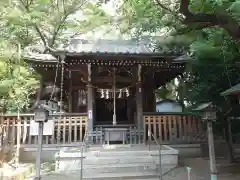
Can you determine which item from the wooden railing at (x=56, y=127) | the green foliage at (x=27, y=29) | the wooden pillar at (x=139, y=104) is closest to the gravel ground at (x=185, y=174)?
the wooden railing at (x=56, y=127)

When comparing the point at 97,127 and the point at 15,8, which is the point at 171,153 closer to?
the point at 97,127

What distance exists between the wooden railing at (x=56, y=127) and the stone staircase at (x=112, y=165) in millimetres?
2181

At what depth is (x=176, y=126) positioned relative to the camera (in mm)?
11203

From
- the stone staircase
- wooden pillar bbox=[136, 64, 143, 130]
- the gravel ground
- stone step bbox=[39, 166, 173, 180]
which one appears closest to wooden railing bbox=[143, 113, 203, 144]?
wooden pillar bbox=[136, 64, 143, 130]

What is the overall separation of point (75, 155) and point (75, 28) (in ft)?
29.6

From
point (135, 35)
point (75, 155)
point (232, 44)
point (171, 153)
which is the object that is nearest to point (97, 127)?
point (75, 155)

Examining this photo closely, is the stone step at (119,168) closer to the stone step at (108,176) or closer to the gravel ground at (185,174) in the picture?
the stone step at (108,176)

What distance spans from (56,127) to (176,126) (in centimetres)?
528

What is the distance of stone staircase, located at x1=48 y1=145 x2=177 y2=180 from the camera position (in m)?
7.74

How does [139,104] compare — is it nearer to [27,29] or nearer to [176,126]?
[176,126]

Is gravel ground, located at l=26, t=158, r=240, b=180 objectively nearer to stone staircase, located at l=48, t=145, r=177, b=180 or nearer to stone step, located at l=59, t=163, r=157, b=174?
stone staircase, located at l=48, t=145, r=177, b=180

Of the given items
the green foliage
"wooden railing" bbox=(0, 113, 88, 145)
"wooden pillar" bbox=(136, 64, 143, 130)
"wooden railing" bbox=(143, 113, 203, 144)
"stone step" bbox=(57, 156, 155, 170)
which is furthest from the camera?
"wooden pillar" bbox=(136, 64, 143, 130)

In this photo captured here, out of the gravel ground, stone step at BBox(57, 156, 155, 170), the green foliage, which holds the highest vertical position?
the green foliage

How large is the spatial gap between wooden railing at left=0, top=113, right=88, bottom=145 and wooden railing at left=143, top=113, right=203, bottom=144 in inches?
114
